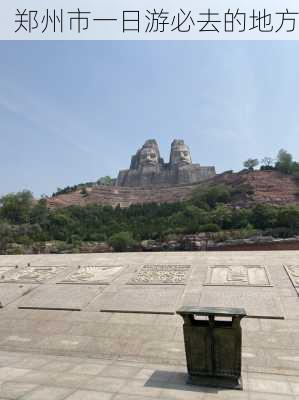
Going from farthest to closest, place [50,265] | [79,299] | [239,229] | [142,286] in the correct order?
[239,229] < [50,265] < [142,286] < [79,299]

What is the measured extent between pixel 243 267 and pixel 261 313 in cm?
302

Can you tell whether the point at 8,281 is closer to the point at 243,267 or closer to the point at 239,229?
the point at 243,267

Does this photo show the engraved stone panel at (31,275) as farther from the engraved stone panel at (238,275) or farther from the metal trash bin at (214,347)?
the metal trash bin at (214,347)

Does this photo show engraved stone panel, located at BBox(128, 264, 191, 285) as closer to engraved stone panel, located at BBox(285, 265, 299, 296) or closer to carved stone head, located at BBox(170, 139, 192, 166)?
engraved stone panel, located at BBox(285, 265, 299, 296)

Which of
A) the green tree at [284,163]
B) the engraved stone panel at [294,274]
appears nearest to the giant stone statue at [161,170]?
the green tree at [284,163]

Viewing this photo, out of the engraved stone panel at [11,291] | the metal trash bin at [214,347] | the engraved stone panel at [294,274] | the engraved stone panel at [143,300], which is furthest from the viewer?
the engraved stone panel at [11,291]

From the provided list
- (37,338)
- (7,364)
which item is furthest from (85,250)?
(7,364)

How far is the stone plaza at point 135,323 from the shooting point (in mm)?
3725

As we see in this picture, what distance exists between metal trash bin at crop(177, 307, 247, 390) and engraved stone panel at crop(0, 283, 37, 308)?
5.74 meters

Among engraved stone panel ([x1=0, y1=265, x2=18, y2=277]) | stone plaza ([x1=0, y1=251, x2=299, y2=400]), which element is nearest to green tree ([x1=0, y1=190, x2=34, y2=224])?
engraved stone panel ([x1=0, y1=265, x2=18, y2=277])

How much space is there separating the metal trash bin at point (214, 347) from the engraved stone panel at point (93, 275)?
5.53m

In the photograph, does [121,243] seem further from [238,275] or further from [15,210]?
[15,210]

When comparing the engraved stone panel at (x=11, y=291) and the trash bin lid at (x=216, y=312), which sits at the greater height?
the trash bin lid at (x=216, y=312)

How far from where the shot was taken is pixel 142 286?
883 cm
